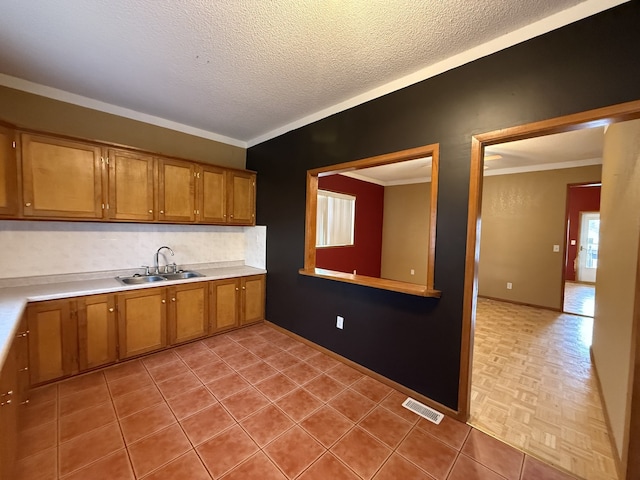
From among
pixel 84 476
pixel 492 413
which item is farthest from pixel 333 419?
pixel 84 476

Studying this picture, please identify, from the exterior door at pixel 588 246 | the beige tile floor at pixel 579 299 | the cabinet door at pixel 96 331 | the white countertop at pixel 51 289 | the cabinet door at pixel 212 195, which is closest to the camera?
the white countertop at pixel 51 289

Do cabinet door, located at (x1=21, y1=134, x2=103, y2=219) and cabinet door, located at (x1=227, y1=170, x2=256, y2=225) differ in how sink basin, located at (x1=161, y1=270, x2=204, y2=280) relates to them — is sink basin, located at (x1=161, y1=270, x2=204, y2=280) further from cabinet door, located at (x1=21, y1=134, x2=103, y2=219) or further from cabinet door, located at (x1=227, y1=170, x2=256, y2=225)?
cabinet door, located at (x1=21, y1=134, x2=103, y2=219)

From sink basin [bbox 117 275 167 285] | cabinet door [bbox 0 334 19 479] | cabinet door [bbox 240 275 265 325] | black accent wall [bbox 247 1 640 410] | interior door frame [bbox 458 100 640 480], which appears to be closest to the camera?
cabinet door [bbox 0 334 19 479]

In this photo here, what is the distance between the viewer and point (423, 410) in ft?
6.80

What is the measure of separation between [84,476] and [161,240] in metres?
2.39

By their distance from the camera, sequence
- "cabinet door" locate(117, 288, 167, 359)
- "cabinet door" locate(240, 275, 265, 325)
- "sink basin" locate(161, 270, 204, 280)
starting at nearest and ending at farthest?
"cabinet door" locate(117, 288, 167, 359), "sink basin" locate(161, 270, 204, 280), "cabinet door" locate(240, 275, 265, 325)

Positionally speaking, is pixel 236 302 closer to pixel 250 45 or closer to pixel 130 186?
pixel 130 186

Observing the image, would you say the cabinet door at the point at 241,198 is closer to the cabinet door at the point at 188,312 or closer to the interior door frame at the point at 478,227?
the cabinet door at the point at 188,312

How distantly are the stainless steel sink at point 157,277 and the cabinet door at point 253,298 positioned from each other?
63 cm

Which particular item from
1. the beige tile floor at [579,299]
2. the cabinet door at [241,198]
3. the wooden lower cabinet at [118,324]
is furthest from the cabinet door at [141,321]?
the beige tile floor at [579,299]

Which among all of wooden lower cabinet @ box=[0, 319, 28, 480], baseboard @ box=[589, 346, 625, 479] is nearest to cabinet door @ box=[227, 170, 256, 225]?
wooden lower cabinet @ box=[0, 319, 28, 480]

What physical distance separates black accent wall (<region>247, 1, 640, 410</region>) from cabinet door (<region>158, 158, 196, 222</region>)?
115 centimetres

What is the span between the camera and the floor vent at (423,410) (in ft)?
6.52

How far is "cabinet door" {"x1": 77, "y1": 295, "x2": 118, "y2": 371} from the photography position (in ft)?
7.80
